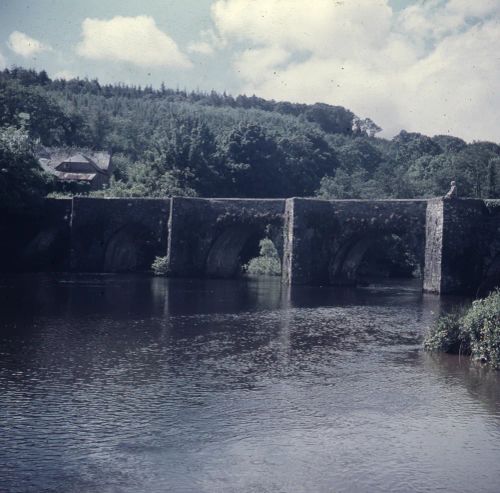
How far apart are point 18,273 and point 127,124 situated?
7749cm

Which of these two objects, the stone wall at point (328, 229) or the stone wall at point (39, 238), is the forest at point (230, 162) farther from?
the stone wall at point (328, 229)

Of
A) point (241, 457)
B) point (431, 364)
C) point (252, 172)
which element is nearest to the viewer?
point (241, 457)

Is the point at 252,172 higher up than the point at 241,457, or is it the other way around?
the point at 252,172

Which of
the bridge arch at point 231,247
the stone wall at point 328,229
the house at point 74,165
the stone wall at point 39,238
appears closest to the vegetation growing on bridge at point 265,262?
the bridge arch at point 231,247

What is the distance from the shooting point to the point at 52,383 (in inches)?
659

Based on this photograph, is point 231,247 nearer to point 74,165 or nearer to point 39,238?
point 39,238

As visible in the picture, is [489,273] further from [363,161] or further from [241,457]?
[363,161]

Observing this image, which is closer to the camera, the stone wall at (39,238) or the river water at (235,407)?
the river water at (235,407)

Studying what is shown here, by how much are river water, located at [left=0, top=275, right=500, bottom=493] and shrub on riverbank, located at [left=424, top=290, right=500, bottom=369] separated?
1.72ft

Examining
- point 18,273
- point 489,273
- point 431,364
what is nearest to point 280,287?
point 489,273

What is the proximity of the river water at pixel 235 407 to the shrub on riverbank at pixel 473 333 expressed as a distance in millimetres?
525

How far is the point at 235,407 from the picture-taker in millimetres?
15266

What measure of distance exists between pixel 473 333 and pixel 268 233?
28128 mm

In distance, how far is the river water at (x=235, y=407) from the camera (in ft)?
38.5
